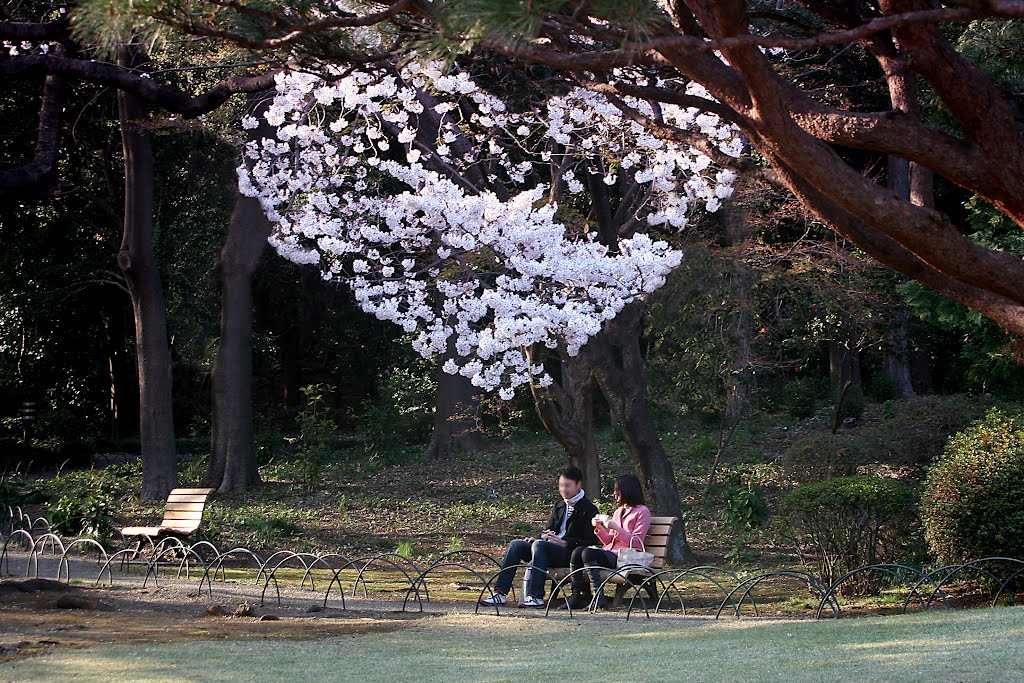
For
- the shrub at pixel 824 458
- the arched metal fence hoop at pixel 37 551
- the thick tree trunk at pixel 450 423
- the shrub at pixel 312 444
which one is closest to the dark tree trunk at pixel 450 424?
the thick tree trunk at pixel 450 423

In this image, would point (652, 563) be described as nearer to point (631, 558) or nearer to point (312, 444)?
point (631, 558)

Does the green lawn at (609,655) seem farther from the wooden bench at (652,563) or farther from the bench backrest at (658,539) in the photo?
the bench backrest at (658,539)

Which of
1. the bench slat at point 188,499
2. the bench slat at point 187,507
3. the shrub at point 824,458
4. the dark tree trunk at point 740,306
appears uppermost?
the dark tree trunk at point 740,306

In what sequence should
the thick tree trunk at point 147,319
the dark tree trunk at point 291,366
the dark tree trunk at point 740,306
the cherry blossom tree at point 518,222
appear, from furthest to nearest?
the dark tree trunk at point 291,366 < the thick tree trunk at point 147,319 < the dark tree trunk at point 740,306 < the cherry blossom tree at point 518,222

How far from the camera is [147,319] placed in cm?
1695

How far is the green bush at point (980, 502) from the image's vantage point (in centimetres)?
803

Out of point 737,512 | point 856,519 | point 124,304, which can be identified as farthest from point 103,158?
point 856,519

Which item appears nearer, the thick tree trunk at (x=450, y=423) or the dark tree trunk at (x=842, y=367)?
the dark tree trunk at (x=842, y=367)

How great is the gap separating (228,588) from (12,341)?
17193 mm

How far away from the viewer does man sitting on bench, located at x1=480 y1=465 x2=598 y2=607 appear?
27.5 feet

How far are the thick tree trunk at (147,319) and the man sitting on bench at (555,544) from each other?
978 cm

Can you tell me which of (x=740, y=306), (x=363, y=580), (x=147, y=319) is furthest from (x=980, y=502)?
(x=147, y=319)

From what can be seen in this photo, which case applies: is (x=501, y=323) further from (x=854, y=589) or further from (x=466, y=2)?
(x=466, y=2)

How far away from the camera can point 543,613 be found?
26.4 feet
